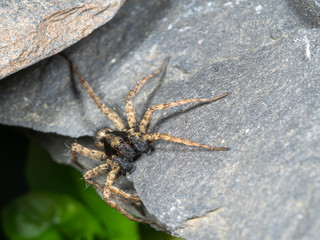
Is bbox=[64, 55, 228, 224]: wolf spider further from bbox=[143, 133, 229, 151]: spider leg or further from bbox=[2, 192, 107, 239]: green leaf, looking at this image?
bbox=[2, 192, 107, 239]: green leaf

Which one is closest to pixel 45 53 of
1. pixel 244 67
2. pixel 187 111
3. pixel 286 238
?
pixel 187 111

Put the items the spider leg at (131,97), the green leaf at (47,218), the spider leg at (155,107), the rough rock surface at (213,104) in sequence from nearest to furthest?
the rough rock surface at (213,104)
the spider leg at (155,107)
the spider leg at (131,97)
the green leaf at (47,218)

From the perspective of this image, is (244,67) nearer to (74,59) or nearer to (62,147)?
(74,59)

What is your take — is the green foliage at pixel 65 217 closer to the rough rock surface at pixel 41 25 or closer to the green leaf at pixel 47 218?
the green leaf at pixel 47 218

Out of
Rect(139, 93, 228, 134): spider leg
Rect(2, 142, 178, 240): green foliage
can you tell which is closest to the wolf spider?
Rect(139, 93, 228, 134): spider leg

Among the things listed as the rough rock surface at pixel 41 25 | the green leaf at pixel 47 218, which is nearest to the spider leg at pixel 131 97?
the rough rock surface at pixel 41 25

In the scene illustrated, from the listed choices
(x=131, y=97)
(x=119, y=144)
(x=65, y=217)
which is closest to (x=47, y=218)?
(x=65, y=217)

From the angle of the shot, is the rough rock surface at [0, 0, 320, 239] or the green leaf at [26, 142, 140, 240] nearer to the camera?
the rough rock surface at [0, 0, 320, 239]
